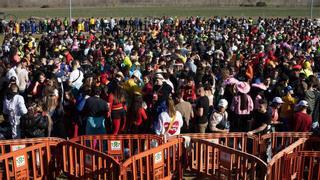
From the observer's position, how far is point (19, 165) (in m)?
6.99

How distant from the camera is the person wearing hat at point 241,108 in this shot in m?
9.23

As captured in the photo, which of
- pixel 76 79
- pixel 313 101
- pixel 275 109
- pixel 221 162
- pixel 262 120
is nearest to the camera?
pixel 221 162

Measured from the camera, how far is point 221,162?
698cm

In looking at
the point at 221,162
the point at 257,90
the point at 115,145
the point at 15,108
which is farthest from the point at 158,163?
the point at 257,90

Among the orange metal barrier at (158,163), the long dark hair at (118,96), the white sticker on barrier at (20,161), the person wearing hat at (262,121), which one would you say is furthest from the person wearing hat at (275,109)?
the white sticker on barrier at (20,161)

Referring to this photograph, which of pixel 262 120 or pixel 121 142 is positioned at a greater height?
pixel 262 120

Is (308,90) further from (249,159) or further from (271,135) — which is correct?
(249,159)

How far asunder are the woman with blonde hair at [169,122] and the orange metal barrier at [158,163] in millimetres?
608

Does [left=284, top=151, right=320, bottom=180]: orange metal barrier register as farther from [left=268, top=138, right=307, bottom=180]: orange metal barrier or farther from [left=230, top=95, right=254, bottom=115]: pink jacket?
[left=230, top=95, right=254, bottom=115]: pink jacket

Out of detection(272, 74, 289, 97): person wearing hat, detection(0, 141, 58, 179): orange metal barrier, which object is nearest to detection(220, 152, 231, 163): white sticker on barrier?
detection(0, 141, 58, 179): orange metal barrier

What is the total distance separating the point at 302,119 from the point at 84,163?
4.30 metres

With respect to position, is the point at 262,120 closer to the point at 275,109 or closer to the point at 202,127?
the point at 275,109

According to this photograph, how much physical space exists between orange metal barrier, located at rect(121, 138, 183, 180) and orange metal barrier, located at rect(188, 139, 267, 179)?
29 centimetres

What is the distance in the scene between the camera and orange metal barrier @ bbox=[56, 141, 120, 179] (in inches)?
255
